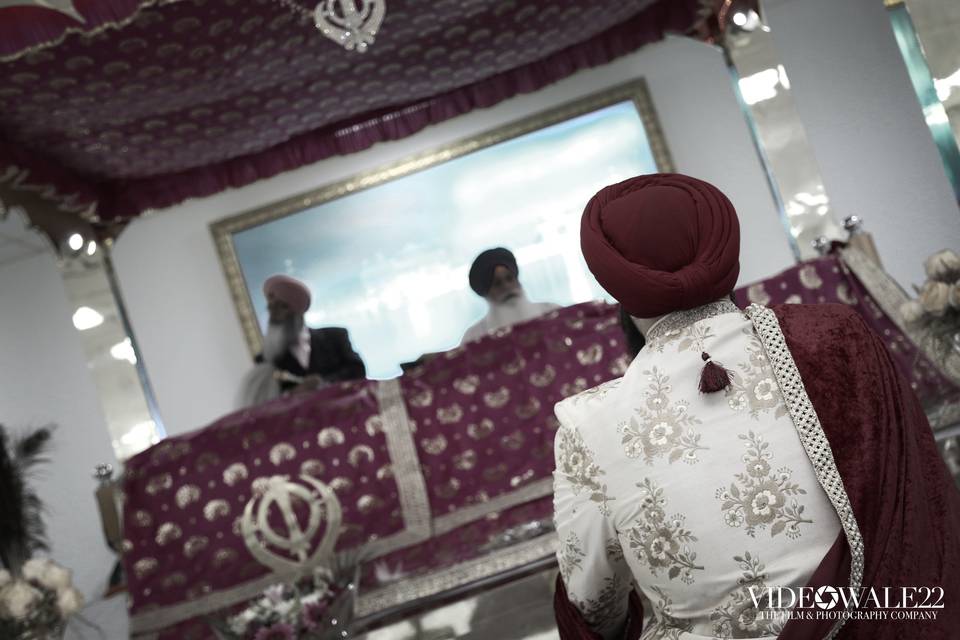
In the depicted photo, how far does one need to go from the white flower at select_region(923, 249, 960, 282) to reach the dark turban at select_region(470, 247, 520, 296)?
2264 mm

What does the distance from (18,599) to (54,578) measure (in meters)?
0.17

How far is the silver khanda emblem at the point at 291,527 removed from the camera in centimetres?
312

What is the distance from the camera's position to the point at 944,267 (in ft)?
10.8

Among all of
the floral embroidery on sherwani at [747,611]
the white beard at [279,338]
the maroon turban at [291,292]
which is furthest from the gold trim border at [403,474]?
the maroon turban at [291,292]

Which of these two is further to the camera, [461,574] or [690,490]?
[461,574]

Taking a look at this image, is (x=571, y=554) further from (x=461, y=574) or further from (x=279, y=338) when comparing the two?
(x=279, y=338)

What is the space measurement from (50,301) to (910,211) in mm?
4940

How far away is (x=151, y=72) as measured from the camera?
11.9 feet

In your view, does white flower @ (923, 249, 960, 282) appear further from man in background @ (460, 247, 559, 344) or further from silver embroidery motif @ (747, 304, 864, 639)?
silver embroidery motif @ (747, 304, 864, 639)

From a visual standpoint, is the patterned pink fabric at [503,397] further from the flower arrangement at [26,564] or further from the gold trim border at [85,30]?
the gold trim border at [85,30]

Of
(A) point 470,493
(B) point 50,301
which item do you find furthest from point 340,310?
(A) point 470,493

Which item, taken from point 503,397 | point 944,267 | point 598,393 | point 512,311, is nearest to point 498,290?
point 512,311

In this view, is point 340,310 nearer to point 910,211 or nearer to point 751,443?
point 910,211

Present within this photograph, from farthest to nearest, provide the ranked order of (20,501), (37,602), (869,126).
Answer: (20,501) < (869,126) < (37,602)
